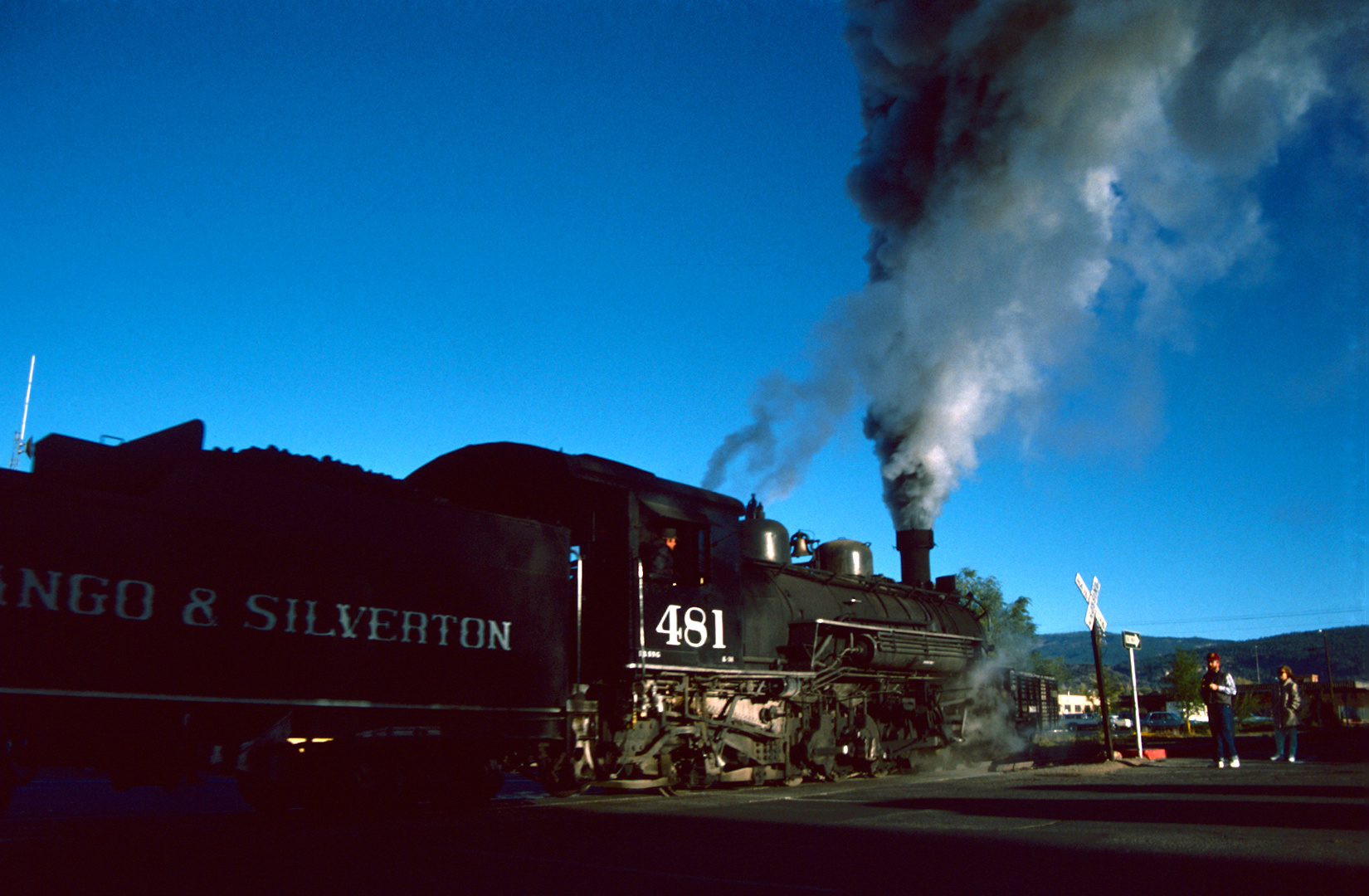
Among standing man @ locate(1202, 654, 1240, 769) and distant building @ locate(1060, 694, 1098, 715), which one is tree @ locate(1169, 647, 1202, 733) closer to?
distant building @ locate(1060, 694, 1098, 715)

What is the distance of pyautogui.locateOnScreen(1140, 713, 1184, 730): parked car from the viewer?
54.9m

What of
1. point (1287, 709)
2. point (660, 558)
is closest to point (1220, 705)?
point (1287, 709)

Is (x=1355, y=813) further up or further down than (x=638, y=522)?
further down

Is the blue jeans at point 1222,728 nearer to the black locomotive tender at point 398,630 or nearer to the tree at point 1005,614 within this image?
the black locomotive tender at point 398,630

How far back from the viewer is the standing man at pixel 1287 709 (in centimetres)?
1453

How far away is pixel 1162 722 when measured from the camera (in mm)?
57844

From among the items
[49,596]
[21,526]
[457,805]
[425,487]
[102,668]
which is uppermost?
[425,487]

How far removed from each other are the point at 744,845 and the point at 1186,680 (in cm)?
6388

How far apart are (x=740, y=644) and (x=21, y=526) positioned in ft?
24.4

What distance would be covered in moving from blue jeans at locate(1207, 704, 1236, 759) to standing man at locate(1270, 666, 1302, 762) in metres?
1.20

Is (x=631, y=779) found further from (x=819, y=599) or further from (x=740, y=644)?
(x=819, y=599)

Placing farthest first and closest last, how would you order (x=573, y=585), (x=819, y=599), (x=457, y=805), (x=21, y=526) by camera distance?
(x=819, y=599) → (x=573, y=585) → (x=457, y=805) → (x=21, y=526)

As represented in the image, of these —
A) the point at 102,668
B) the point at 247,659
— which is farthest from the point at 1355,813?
the point at 102,668

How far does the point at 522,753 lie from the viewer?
9398 mm
